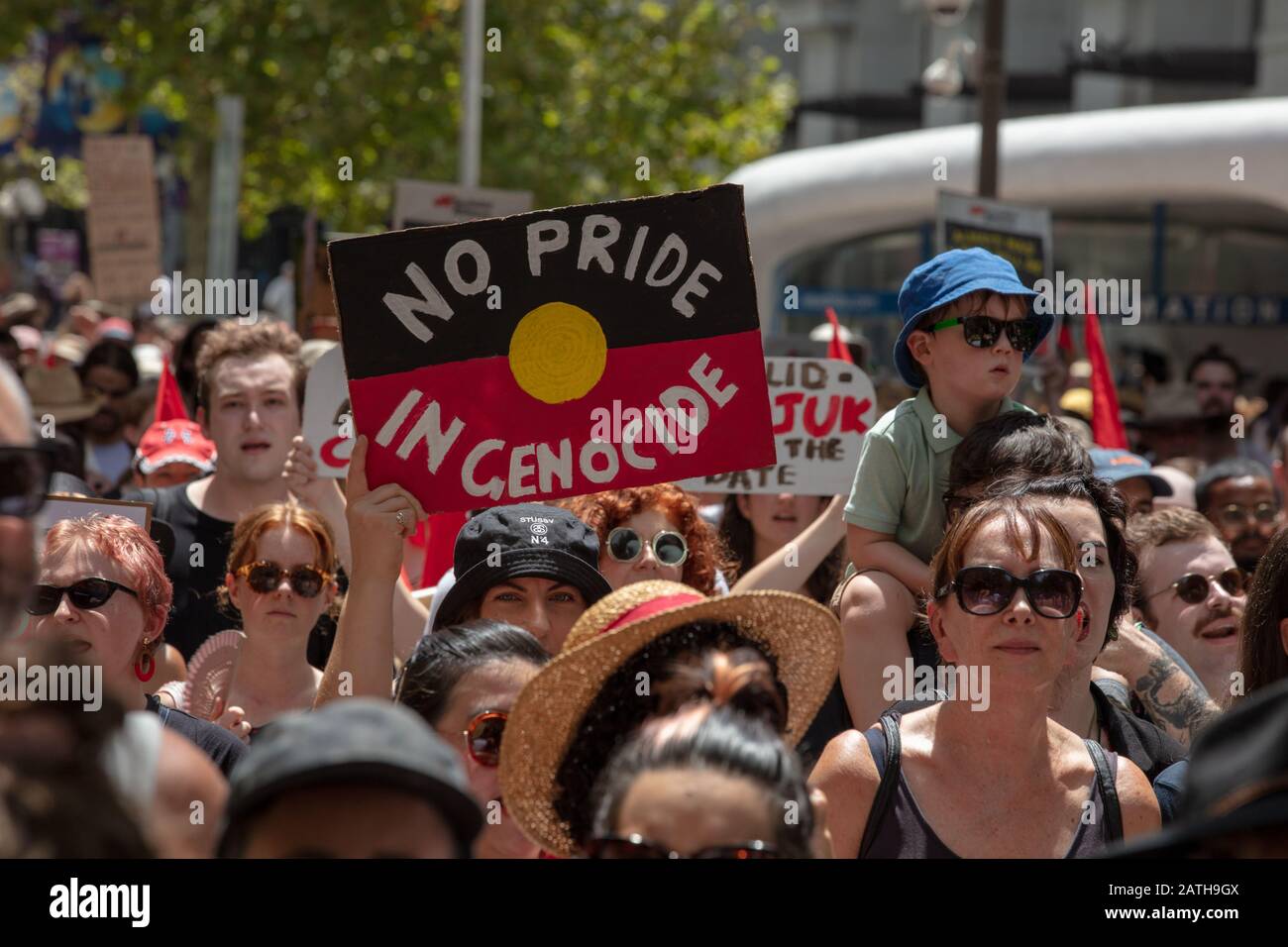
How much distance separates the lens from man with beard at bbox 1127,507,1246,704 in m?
5.11

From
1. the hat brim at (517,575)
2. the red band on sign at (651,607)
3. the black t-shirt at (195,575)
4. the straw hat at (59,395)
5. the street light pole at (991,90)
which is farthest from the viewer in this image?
the street light pole at (991,90)

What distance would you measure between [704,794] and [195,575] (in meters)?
3.53

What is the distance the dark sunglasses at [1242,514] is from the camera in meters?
6.57

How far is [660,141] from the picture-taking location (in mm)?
22516

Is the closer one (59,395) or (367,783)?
(367,783)

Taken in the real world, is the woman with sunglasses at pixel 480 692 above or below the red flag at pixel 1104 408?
above

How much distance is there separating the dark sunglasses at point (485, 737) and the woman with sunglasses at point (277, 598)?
1463 mm

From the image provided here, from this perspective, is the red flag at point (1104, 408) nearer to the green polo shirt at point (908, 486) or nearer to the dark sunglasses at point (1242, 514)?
the dark sunglasses at point (1242, 514)

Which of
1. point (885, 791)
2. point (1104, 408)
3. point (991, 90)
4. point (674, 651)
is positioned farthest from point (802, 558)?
point (991, 90)

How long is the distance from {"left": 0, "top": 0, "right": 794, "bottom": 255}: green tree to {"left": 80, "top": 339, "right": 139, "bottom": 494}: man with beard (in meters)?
9.89

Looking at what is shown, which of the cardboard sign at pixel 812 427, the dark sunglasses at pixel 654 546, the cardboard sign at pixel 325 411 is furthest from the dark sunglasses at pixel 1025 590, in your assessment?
the cardboard sign at pixel 325 411

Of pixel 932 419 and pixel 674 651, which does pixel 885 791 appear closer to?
pixel 674 651

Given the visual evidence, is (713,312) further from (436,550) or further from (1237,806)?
(1237,806)

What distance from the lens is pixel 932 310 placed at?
14.7 feet
